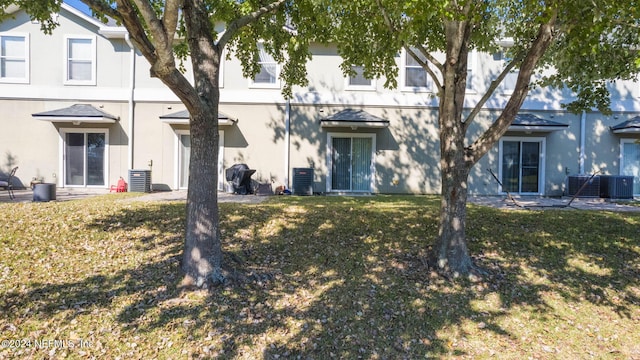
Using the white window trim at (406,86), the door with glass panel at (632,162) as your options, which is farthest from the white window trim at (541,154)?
the white window trim at (406,86)

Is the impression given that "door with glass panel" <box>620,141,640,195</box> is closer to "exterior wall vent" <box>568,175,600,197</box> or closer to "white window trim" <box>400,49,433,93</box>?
"exterior wall vent" <box>568,175,600,197</box>

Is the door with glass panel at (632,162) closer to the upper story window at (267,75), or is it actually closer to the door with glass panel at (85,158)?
the upper story window at (267,75)

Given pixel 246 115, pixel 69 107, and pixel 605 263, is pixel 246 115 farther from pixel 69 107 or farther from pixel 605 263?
pixel 605 263

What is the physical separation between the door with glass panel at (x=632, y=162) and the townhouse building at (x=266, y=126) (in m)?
0.08

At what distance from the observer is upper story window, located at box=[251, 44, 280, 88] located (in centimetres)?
1348

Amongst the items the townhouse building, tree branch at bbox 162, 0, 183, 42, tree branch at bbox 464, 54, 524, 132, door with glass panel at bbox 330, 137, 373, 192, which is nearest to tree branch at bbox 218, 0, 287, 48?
tree branch at bbox 162, 0, 183, 42

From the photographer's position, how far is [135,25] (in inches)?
161

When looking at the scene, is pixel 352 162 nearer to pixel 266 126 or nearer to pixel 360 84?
pixel 360 84

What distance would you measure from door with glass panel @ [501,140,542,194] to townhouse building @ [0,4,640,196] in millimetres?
102

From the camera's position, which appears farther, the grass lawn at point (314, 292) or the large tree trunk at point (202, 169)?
the large tree trunk at point (202, 169)

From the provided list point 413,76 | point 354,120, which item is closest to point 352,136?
point 354,120

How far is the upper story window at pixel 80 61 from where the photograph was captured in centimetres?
1358

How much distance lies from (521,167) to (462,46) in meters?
9.93

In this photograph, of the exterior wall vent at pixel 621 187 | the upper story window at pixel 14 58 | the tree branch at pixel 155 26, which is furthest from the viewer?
the upper story window at pixel 14 58
